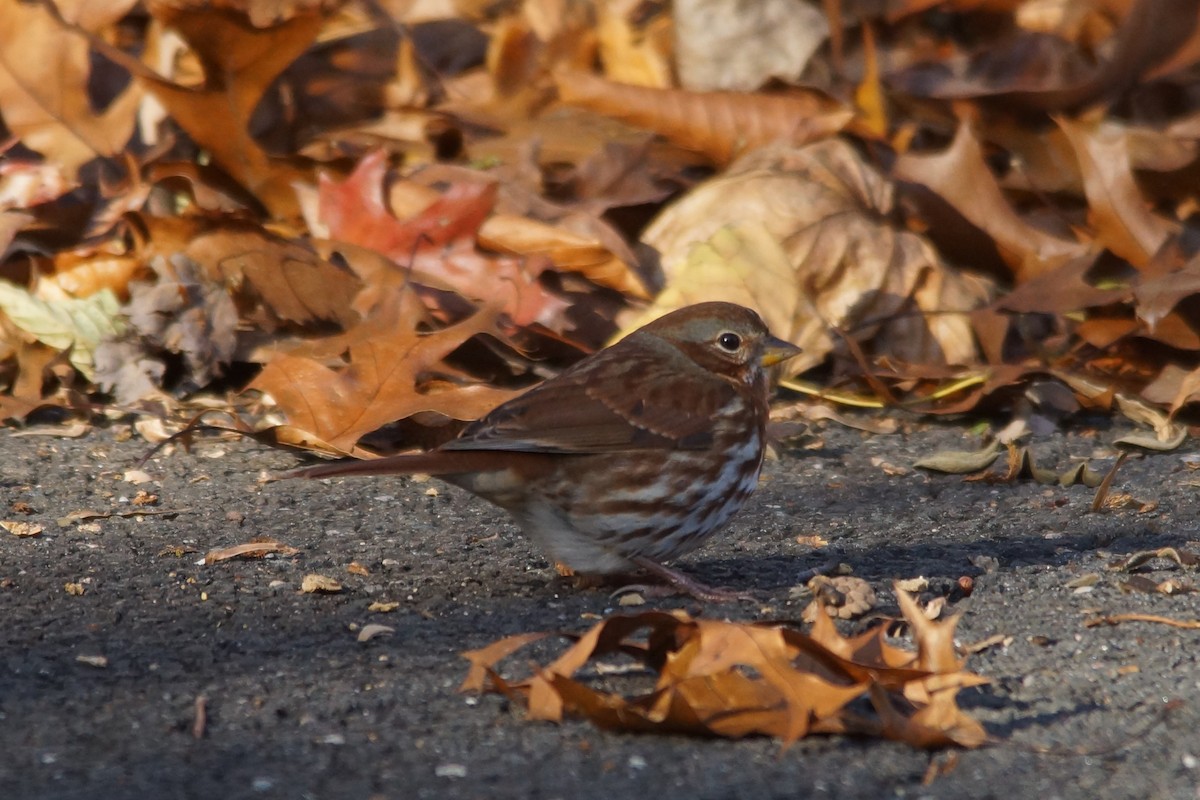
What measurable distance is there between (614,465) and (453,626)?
0.61 m

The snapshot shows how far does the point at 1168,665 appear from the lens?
315 centimetres

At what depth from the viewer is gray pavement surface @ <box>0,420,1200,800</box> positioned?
8.64 ft

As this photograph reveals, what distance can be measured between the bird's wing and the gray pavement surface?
1.11ft

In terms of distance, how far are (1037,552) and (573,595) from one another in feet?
3.69

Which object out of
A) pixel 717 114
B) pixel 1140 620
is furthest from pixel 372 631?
pixel 717 114

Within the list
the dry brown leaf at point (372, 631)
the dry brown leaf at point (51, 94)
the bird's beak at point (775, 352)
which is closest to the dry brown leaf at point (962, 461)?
the bird's beak at point (775, 352)

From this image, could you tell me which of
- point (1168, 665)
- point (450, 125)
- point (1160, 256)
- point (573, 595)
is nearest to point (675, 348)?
point (573, 595)

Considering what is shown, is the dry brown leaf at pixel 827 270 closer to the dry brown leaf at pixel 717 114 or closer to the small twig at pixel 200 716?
the dry brown leaf at pixel 717 114

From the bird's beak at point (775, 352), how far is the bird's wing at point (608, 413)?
0.18 m

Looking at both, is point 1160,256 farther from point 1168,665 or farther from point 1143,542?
point 1168,665

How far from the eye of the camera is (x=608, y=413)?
387 cm

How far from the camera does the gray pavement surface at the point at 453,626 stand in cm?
263

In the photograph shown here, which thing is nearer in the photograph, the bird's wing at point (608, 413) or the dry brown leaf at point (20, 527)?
the bird's wing at point (608, 413)

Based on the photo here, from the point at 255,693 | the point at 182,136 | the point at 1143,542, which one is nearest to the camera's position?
the point at 255,693
